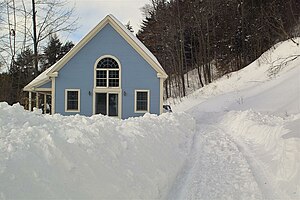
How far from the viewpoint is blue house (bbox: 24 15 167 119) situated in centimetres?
2023

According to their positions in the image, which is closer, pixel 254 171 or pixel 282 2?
pixel 254 171

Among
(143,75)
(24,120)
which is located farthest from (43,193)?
(143,75)

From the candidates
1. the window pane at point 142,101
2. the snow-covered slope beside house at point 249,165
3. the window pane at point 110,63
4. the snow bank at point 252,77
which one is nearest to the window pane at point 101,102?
the window pane at point 110,63

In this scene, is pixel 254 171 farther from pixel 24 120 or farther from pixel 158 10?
pixel 158 10

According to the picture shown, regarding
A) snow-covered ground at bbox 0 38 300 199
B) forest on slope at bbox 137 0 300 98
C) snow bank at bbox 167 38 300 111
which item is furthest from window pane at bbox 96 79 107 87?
forest on slope at bbox 137 0 300 98

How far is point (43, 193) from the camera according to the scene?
384 centimetres

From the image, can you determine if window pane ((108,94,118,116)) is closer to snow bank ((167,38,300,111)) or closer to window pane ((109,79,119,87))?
window pane ((109,79,119,87))

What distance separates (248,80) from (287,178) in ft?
83.0

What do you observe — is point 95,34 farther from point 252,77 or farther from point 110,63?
point 252,77

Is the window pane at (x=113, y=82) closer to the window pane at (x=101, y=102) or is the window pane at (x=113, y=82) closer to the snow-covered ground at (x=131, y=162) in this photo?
the window pane at (x=101, y=102)

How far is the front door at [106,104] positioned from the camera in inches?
806

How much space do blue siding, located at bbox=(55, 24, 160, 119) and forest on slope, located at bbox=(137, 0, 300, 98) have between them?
19487 millimetres

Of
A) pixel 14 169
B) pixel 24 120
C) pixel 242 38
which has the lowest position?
pixel 14 169

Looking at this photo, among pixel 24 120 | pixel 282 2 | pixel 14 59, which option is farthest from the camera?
pixel 282 2
